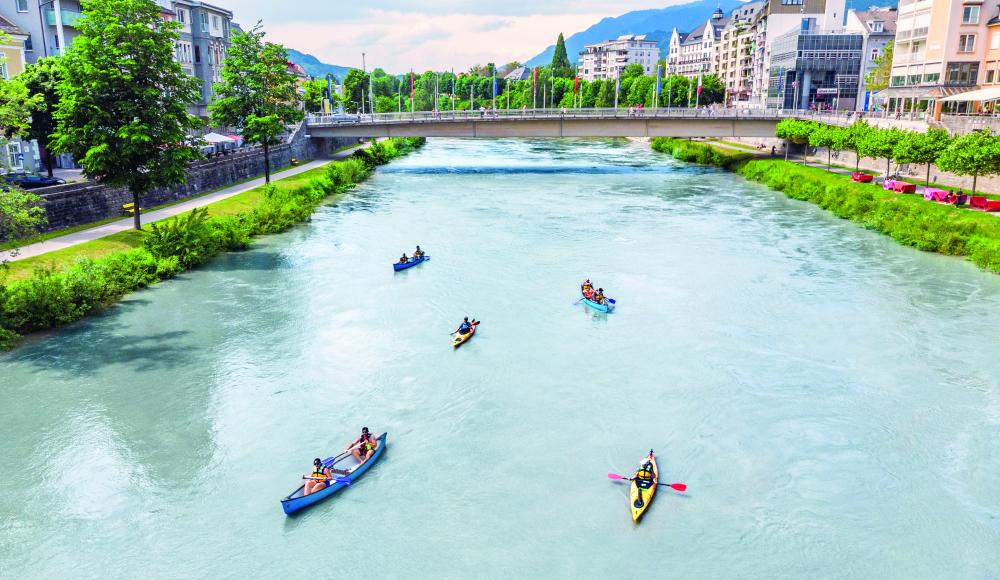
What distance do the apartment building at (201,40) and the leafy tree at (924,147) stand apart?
76536 millimetres

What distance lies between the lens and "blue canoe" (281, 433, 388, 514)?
66.8 ft

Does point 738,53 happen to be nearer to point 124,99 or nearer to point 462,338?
point 124,99

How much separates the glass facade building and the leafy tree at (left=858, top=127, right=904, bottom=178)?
61.9m

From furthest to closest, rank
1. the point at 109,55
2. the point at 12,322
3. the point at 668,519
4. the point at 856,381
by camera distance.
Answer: the point at 109,55 → the point at 12,322 → the point at 856,381 → the point at 668,519

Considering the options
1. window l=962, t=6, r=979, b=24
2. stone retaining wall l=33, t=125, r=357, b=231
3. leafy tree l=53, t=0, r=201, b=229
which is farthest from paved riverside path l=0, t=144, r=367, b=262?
window l=962, t=6, r=979, b=24

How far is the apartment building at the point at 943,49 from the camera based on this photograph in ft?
250

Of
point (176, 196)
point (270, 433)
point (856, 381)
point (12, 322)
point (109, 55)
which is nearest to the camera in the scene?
point (270, 433)

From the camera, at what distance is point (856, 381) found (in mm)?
28641

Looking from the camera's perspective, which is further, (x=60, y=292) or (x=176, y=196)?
(x=176, y=196)

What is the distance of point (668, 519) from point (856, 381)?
40.2 feet

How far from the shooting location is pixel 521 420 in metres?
25.6

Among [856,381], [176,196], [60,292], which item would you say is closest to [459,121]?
[176,196]

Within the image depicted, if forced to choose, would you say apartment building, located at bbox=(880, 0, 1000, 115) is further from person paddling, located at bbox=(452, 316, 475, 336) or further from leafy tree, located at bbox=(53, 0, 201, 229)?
leafy tree, located at bbox=(53, 0, 201, 229)

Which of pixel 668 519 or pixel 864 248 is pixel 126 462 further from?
pixel 864 248
